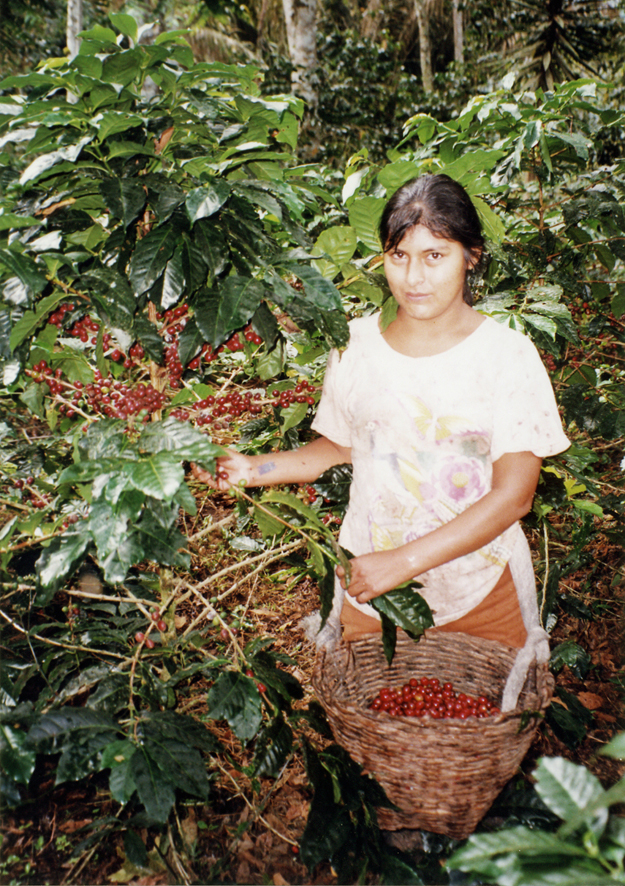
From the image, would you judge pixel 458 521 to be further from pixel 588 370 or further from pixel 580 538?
pixel 588 370

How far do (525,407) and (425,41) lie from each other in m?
5.49

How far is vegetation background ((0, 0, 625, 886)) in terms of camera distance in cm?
87

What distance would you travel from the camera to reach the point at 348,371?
1265 mm

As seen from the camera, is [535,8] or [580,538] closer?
[580,538]

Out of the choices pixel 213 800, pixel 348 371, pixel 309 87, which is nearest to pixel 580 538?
pixel 348 371

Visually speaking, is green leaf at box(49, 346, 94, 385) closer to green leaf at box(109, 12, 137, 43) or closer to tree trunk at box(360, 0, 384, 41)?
green leaf at box(109, 12, 137, 43)

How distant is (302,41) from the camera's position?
461cm

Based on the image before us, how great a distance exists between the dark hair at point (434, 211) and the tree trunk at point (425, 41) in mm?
5114

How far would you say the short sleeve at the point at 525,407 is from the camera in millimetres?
1123

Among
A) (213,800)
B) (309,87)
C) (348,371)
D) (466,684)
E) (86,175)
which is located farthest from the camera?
(309,87)

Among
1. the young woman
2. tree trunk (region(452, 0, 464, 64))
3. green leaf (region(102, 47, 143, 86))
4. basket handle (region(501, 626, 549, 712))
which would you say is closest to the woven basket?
basket handle (region(501, 626, 549, 712))

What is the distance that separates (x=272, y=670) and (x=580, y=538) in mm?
1079

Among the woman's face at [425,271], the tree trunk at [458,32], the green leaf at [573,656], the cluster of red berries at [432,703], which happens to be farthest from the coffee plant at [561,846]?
the tree trunk at [458,32]

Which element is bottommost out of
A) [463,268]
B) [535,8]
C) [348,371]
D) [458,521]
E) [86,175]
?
[458,521]
